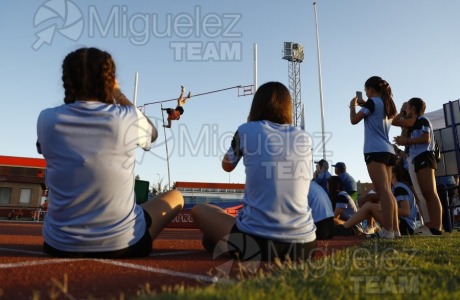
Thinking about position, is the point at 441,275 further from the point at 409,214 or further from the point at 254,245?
the point at 409,214

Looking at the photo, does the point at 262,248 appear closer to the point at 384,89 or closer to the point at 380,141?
the point at 380,141

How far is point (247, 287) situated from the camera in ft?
5.06

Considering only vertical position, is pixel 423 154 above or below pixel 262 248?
above

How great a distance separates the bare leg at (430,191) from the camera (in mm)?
4969

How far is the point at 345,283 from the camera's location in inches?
67.4

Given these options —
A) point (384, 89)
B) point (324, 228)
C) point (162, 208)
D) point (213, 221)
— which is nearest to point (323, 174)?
point (324, 228)

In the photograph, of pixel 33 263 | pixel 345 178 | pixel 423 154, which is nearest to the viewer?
pixel 33 263

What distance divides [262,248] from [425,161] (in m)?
3.54

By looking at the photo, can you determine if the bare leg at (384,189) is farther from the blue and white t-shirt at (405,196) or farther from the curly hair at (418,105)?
the curly hair at (418,105)

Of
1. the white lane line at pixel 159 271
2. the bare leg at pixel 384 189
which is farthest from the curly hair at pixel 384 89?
the white lane line at pixel 159 271

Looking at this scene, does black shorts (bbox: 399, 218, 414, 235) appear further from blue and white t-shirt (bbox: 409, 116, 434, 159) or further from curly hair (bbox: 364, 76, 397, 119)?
curly hair (bbox: 364, 76, 397, 119)

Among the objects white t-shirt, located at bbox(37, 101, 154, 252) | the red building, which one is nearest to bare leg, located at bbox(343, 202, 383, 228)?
white t-shirt, located at bbox(37, 101, 154, 252)

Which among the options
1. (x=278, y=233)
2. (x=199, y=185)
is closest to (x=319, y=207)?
(x=278, y=233)

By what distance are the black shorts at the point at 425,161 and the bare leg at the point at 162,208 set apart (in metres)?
3.57
